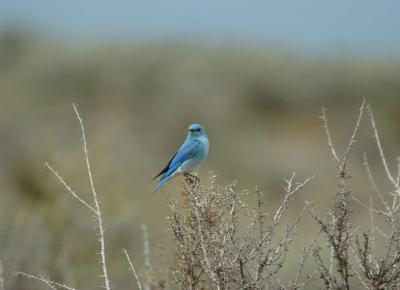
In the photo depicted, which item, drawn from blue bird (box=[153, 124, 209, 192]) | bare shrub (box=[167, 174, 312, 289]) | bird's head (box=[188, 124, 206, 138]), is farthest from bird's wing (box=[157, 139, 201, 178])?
bare shrub (box=[167, 174, 312, 289])

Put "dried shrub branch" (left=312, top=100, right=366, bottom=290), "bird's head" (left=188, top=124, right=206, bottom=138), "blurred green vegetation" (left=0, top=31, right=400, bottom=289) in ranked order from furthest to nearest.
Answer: "blurred green vegetation" (left=0, top=31, right=400, bottom=289)
"bird's head" (left=188, top=124, right=206, bottom=138)
"dried shrub branch" (left=312, top=100, right=366, bottom=290)

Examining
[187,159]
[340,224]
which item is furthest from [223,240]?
[187,159]

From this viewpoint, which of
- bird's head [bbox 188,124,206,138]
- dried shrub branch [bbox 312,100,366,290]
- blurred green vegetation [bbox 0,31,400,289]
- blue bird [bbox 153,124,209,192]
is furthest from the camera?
blurred green vegetation [bbox 0,31,400,289]

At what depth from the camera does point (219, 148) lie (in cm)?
2541

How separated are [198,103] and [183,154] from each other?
68.1 ft

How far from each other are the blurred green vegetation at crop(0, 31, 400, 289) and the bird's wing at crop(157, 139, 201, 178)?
38.1ft

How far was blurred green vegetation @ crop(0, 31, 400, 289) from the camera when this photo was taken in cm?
2388

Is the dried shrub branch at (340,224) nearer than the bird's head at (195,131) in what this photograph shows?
Yes

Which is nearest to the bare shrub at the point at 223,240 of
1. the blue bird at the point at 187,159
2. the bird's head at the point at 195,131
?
the blue bird at the point at 187,159

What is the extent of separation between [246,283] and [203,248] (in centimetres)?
36

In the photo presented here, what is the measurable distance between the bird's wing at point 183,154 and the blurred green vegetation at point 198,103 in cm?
→ 1161

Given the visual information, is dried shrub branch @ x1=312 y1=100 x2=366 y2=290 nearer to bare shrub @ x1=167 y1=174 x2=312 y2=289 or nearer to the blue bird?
bare shrub @ x1=167 y1=174 x2=312 y2=289

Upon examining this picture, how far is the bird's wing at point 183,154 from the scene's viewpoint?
659 cm

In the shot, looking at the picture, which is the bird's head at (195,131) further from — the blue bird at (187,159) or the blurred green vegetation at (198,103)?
the blurred green vegetation at (198,103)
